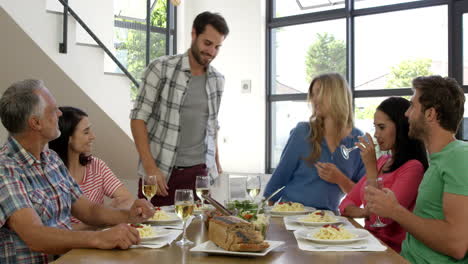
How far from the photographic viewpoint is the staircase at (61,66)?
384 centimetres

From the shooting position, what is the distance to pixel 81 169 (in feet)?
9.64

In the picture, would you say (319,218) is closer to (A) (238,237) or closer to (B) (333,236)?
(B) (333,236)

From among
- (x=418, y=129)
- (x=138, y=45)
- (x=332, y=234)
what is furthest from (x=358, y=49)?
(x=332, y=234)

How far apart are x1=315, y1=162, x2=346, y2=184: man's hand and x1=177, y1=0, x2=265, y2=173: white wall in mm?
3905

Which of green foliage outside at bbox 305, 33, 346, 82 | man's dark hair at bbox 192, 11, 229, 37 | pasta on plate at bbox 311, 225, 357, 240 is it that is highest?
green foliage outside at bbox 305, 33, 346, 82

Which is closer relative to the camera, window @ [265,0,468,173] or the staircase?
the staircase

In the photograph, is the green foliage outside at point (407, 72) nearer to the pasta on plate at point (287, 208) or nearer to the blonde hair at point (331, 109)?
the blonde hair at point (331, 109)

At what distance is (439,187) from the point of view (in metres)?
2.01

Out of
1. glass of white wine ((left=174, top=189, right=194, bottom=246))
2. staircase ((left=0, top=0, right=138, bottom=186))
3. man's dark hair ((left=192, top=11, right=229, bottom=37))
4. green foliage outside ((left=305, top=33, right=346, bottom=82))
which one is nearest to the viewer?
glass of white wine ((left=174, top=189, right=194, bottom=246))

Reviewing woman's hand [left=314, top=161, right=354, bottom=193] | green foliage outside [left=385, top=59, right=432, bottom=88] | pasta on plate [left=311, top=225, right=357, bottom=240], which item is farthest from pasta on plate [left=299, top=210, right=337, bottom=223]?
green foliage outside [left=385, top=59, right=432, bottom=88]

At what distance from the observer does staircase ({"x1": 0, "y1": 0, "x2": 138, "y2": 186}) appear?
3.84 m

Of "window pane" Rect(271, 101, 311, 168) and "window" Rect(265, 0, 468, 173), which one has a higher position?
"window" Rect(265, 0, 468, 173)

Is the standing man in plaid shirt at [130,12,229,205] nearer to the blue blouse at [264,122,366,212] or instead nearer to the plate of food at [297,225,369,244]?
the blue blouse at [264,122,366,212]

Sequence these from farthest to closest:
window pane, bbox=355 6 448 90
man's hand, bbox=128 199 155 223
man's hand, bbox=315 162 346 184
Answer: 1. window pane, bbox=355 6 448 90
2. man's hand, bbox=315 162 346 184
3. man's hand, bbox=128 199 155 223
